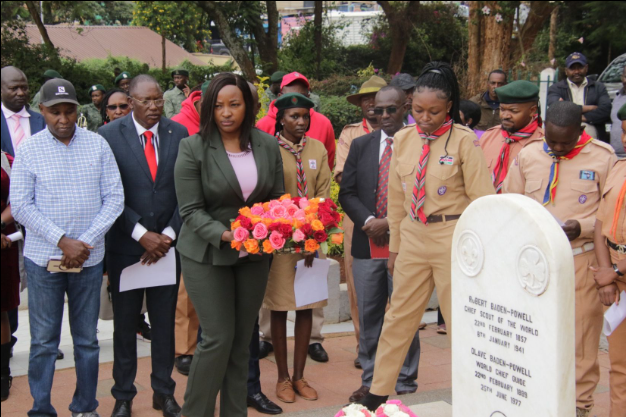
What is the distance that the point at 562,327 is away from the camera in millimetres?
3391

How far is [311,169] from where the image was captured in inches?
228

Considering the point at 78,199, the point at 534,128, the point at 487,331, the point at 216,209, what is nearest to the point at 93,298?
the point at 78,199

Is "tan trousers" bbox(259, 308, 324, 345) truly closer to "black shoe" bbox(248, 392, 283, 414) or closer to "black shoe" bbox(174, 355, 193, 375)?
"black shoe" bbox(174, 355, 193, 375)

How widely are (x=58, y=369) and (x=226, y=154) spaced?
2.85 metres

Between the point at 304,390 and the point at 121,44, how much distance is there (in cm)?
3792

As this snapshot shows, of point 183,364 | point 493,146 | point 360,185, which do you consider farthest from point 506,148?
point 183,364

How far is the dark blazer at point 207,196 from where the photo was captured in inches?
175

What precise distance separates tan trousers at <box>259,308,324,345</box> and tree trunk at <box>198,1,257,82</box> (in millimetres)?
11988

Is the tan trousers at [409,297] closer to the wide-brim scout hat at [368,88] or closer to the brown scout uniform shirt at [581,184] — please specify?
the brown scout uniform shirt at [581,184]

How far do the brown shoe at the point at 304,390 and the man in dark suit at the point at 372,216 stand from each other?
1.10 ft

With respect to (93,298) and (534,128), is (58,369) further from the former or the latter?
(534,128)

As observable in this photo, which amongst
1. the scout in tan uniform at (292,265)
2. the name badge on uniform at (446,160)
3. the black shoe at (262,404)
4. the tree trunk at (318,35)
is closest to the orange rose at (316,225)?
the name badge on uniform at (446,160)

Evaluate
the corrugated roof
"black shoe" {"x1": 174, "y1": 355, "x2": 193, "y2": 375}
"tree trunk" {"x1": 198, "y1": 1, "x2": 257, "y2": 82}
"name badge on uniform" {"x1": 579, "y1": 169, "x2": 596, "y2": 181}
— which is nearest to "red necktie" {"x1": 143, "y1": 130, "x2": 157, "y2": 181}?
"black shoe" {"x1": 174, "y1": 355, "x2": 193, "y2": 375}

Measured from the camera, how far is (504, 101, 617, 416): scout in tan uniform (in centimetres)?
484
